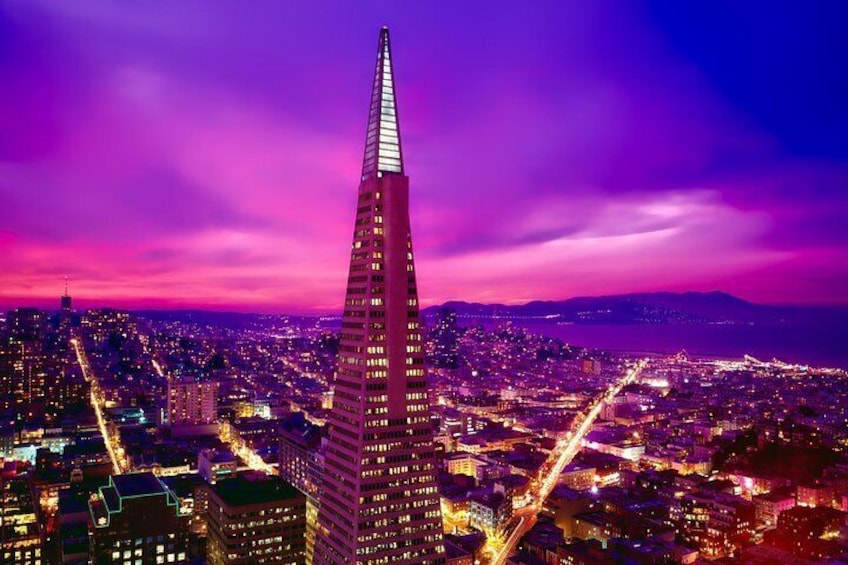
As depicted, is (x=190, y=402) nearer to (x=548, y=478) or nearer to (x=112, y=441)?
(x=112, y=441)

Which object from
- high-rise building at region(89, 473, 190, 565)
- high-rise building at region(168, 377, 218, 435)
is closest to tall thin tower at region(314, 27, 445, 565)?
high-rise building at region(89, 473, 190, 565)

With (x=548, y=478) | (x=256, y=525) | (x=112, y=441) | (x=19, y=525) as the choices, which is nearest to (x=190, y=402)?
(x=112, y=441)

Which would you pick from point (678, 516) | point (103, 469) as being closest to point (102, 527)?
point (103, 469)

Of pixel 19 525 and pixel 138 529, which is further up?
pixel 138 529

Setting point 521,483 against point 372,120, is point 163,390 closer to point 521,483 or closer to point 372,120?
point 521,483

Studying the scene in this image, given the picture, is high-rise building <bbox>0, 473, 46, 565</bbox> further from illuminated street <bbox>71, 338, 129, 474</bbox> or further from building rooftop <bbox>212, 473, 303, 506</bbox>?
illuminated street <bbox>71, 338, 129, 474</bbox>

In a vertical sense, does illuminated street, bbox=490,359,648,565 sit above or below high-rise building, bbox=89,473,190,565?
below

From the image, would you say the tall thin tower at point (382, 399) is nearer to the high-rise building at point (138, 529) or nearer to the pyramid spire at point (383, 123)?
the pyramid spire at point (383, 123)
